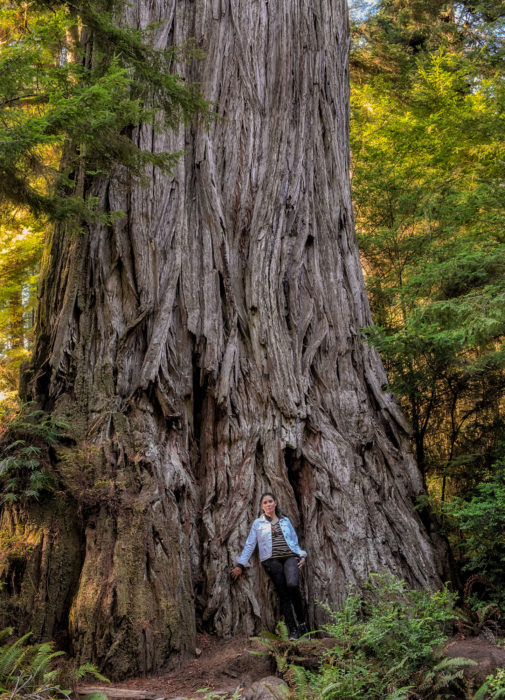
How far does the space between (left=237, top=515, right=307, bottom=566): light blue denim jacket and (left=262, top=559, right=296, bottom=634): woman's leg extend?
87 mm

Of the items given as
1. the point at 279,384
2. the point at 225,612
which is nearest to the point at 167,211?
the point at 279,384

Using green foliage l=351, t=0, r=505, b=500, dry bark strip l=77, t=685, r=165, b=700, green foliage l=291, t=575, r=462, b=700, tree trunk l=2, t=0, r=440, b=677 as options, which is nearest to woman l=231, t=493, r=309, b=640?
tree trunk l=2, t=0, r=440, b=677

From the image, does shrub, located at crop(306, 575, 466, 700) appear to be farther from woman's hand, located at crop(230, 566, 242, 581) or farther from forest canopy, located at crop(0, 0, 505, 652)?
forest canopy, located at crop(0, 0, 505, 652)

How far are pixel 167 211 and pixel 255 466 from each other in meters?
3.34

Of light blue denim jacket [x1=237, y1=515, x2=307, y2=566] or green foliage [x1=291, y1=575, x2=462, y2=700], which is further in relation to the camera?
light blue denim jacket [x1=237, y1=515, x2=307, y2=566]

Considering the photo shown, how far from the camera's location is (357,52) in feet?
46.5

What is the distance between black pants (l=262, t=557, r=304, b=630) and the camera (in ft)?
16.2

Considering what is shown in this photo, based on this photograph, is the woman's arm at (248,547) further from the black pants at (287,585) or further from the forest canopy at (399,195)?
the forest canopy at (399,195)

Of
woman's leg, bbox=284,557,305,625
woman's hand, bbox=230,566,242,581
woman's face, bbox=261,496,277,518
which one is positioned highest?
woman's face, bbox=261,496,277,518

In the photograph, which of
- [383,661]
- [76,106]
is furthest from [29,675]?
[76,106]

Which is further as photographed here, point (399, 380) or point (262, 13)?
point (262, 13)

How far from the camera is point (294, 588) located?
4953 millimetres

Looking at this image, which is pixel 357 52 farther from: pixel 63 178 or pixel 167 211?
pixel 63 178

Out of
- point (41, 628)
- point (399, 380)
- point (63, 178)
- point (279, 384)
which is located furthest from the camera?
point (399, 380)
